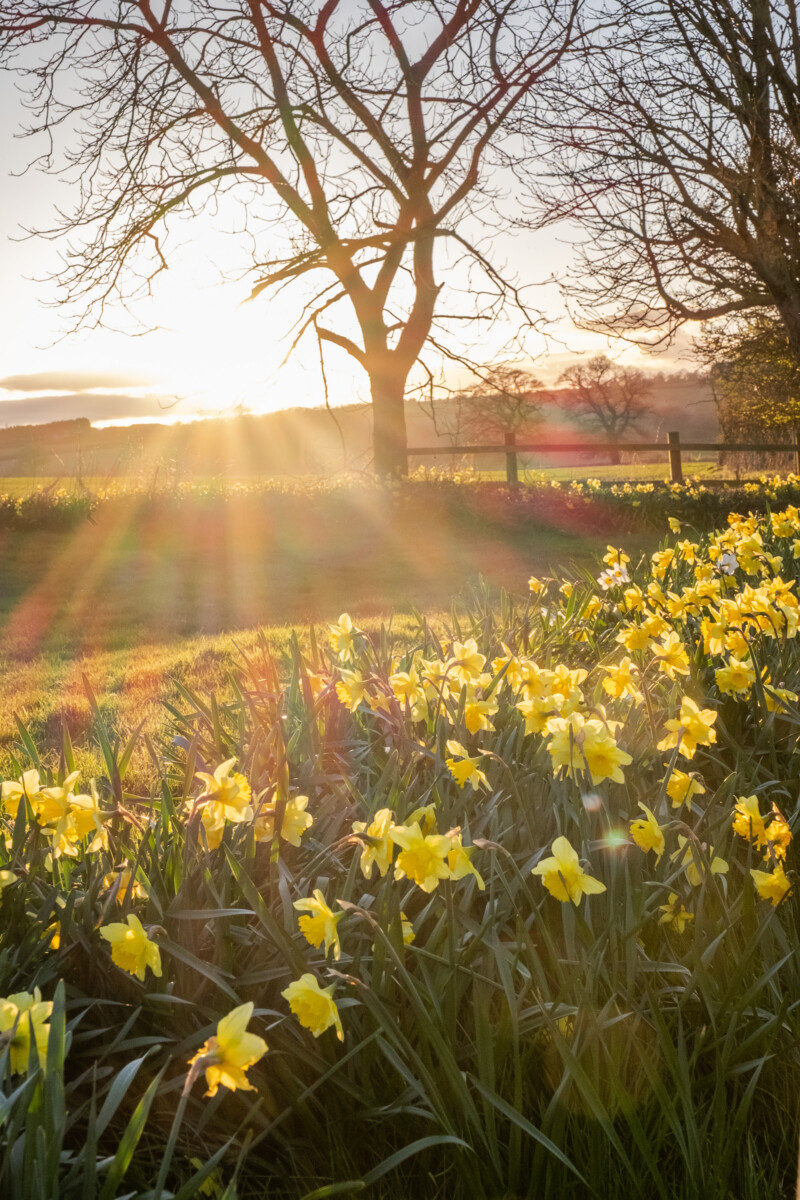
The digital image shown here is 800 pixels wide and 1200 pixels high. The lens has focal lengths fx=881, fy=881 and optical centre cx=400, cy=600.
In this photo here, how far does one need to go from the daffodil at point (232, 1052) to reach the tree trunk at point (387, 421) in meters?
12.6

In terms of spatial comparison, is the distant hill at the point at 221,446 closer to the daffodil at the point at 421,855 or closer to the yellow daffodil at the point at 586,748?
the yellow daffodil at the point at 586,748

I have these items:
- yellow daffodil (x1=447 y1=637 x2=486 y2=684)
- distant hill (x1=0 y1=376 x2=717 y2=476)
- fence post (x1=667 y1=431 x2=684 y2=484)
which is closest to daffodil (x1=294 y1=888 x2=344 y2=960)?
yellow daffodil (x1=447 y1=637 x2=486 y2=684)

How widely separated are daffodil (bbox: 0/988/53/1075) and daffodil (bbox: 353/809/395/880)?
505 mm

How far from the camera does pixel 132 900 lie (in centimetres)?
162

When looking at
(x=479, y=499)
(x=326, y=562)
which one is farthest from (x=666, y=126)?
(x=326, y=562)

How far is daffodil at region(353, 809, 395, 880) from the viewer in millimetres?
1405

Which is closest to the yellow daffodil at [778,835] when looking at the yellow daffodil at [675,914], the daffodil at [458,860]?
the yellow daffodil at [675,914]

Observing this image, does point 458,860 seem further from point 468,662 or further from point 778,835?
point 468,662

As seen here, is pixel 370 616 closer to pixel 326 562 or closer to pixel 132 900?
pixel 326 562

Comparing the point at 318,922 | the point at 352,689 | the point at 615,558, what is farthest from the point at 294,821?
the point at 615,558

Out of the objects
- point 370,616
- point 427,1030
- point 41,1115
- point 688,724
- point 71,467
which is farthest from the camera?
point 71,467

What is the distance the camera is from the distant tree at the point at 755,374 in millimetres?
15656

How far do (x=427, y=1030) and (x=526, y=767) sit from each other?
3.40 ft

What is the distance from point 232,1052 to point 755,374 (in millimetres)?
20484
